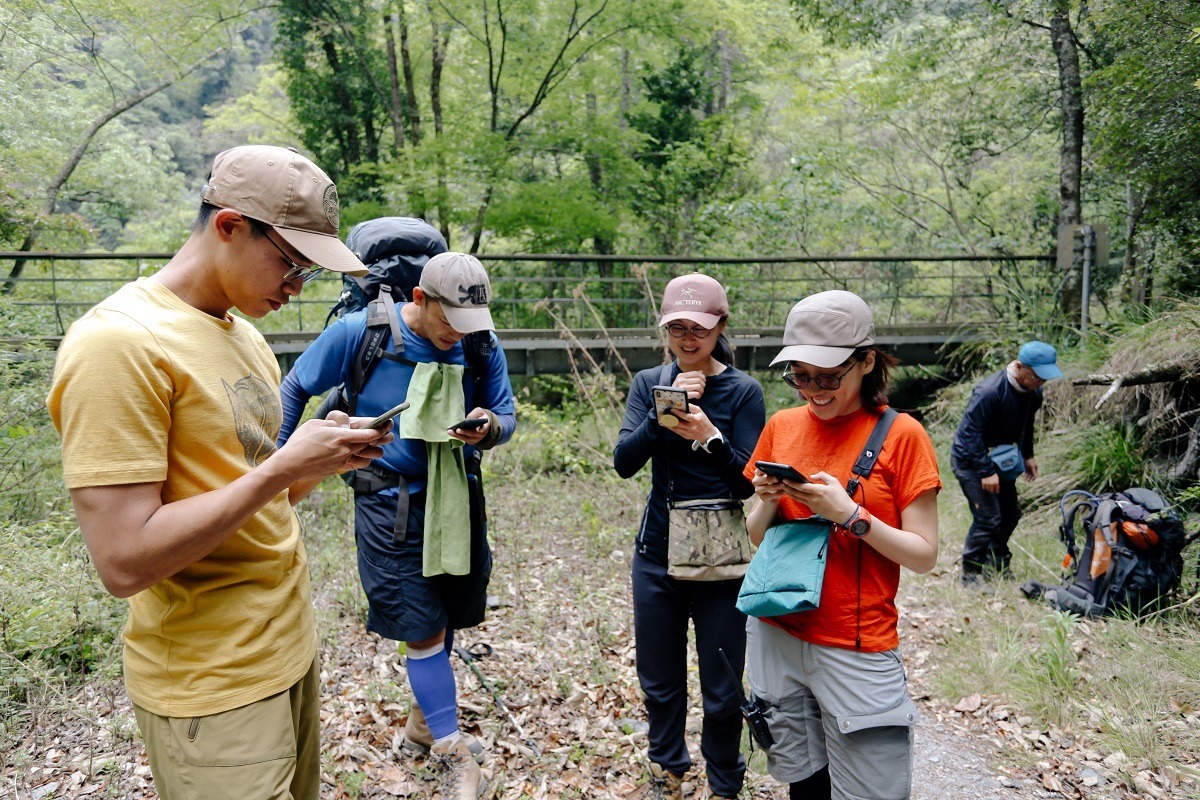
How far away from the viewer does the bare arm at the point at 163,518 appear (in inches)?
56.9

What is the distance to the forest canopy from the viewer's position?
1027 centimetres

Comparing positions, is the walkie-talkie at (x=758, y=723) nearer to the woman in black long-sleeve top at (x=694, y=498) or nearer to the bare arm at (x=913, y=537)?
the woman in black long-sleeve top at (x=694, y=498)

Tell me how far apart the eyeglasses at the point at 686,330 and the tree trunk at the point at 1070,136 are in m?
8.73

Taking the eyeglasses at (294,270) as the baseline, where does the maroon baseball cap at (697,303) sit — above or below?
below

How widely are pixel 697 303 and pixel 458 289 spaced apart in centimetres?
91

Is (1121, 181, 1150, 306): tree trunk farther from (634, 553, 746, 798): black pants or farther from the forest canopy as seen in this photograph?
(634, 553, 746, 798): black pants

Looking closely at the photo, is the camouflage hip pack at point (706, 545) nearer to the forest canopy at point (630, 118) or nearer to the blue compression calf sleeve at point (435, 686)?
the blue compression calf sleeve at point (435, 686)

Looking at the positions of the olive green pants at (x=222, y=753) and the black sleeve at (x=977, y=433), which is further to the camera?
the black sleeve at (x=977, y=433)

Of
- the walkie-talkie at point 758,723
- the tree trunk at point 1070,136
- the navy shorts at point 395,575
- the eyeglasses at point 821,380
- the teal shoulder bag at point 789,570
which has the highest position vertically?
the tree trunk at point 1070,136

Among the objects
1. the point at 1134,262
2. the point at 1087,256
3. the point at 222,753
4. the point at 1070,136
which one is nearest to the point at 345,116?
the point at 1070,136

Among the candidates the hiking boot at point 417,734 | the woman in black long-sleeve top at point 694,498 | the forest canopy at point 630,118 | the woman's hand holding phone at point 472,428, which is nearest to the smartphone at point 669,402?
the woman in black long-sleeve top at point 694,498

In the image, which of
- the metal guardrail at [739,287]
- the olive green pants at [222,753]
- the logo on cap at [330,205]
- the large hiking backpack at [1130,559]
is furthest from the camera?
the metal guardrail at [739,287]

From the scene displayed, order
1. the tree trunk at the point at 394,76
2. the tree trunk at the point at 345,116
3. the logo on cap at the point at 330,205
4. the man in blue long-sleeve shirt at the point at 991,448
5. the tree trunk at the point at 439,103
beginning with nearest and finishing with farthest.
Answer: the logo on cap at the point at 330,205 < the man in blue long-sleeve shirt at the point at 991,448 < the tree trunk at the point at 439,103 < the tree trunk at the point at 394,76 < the tree trunk at the point at 345,116

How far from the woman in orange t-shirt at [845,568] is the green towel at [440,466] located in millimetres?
1214
